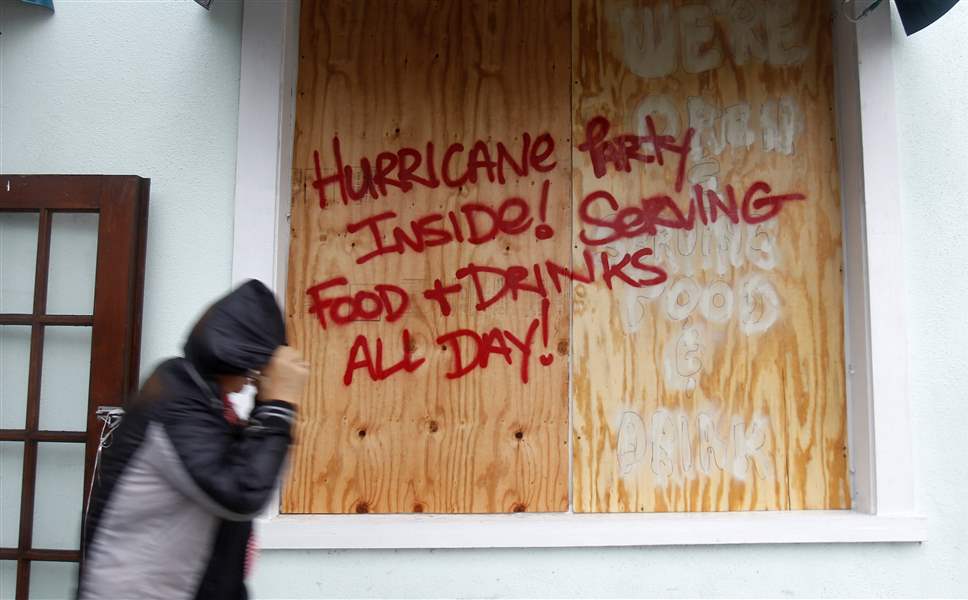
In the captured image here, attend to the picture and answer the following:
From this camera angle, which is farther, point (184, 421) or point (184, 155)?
point (184, 155)

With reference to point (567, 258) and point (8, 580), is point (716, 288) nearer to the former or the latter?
point (567, 258)

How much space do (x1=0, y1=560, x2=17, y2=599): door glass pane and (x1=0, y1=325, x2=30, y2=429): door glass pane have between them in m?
0.65

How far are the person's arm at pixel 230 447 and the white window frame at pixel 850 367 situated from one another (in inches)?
62.2

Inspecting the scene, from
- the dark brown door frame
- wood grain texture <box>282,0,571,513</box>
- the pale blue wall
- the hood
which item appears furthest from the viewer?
wood grain texture <box>282,0,571,513</box>

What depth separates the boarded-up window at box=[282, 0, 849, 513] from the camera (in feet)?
12.0

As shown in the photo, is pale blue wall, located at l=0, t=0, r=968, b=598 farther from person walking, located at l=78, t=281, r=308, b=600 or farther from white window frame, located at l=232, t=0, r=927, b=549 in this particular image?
person walking, located at l=78, t=281, r=308, b=600

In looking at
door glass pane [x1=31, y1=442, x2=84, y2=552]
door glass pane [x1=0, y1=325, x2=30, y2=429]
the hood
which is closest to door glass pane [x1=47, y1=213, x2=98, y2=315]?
door glass pane [x1=0, y1=325, x2=30, y2=429]

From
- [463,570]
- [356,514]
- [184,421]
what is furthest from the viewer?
[356,514]

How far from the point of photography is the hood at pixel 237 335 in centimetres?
189

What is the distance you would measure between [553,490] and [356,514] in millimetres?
933

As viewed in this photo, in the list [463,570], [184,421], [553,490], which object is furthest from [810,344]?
[184,421]

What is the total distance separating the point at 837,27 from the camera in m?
3.80

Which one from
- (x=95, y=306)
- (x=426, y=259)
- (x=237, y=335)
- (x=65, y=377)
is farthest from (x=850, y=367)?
(x=65, y=377)

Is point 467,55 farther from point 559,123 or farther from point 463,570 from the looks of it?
point 463,570
